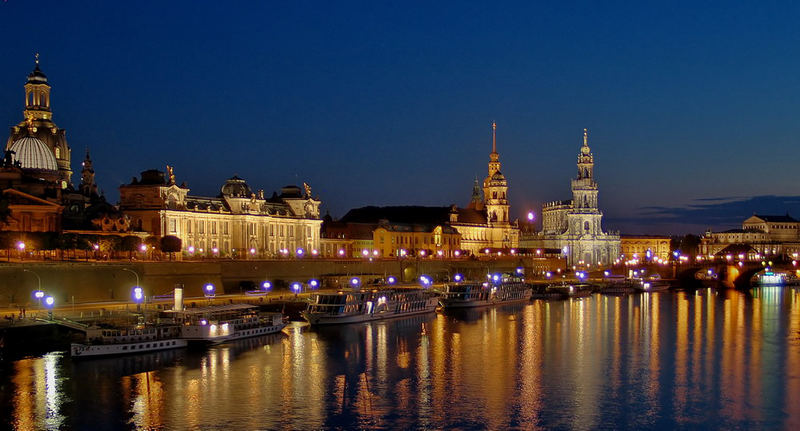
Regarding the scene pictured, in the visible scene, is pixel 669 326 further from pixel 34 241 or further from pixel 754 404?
pixel 34 241

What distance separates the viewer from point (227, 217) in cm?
10456

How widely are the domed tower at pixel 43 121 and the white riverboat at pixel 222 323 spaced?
Answer: 6224 centimetres

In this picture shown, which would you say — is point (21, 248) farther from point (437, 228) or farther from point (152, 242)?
point (437, 228)

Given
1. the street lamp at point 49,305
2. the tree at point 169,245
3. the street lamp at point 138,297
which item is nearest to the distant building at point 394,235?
the tree at point 169,245

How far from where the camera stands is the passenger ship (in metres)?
67.9

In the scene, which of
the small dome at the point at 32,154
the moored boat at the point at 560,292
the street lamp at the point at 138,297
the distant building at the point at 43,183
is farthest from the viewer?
the moored boat at the point at 560,292

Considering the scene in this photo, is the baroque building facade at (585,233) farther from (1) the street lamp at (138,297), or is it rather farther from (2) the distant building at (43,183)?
(1) the street lamp at (138,297)

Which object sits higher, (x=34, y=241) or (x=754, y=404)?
(x=34, y=241)

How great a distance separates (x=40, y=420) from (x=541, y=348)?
32.9 m

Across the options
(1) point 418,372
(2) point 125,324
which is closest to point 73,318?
(2) point 125,324

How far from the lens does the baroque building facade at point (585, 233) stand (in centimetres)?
17250

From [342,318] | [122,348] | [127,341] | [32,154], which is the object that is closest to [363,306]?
[342,318]

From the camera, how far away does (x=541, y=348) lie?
58.2 meters

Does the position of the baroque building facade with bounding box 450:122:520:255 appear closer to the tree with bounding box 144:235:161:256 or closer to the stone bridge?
the stone bridge
